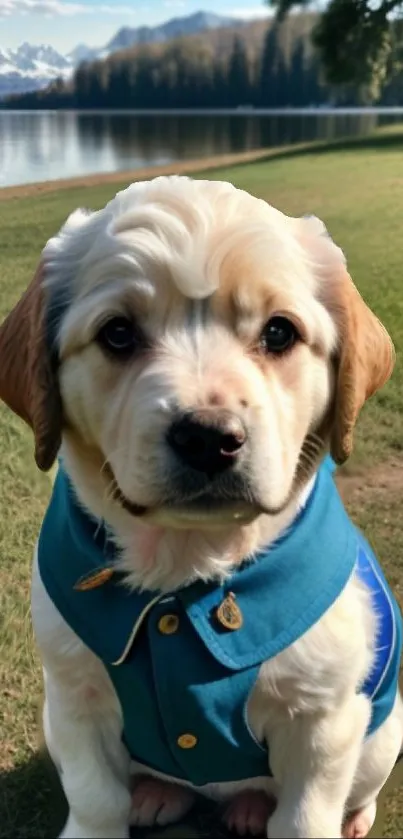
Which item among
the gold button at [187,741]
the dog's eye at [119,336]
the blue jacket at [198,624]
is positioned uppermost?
the dog's eye at [119,336]

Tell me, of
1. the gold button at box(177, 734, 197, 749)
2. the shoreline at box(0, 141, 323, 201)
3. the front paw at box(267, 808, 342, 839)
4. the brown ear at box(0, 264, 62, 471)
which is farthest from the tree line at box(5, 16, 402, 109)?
the front paw at box(267, 808, 342, 839)

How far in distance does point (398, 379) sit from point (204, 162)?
2.18 meters

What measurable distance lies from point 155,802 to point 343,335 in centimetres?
138

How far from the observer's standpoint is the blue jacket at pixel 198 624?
2.06m

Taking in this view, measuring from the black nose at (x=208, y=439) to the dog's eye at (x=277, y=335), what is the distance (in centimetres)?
28

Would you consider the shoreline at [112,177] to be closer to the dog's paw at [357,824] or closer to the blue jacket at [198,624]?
the blue jacket at [198,624]

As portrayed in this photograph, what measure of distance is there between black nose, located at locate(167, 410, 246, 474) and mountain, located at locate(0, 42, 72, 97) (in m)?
3.22

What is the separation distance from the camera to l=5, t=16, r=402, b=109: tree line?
466cm

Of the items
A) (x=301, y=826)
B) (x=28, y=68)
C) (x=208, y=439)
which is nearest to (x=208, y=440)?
(x=208, y=439)

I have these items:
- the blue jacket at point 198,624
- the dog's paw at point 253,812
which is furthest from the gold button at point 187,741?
the dog's paw at point 253,812

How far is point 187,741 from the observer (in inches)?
83.4

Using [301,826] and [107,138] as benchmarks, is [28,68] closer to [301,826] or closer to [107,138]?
[107,138]

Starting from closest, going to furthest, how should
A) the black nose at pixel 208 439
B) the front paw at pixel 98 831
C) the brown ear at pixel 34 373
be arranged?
the black nose at pixel 208 439 < the brown ear at pixel 34 373 < the front paw at pixel 98 831

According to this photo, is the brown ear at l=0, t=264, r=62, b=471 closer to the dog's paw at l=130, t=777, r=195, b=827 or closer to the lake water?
the dog's paw at l=130, t=777, r=195, b=827
